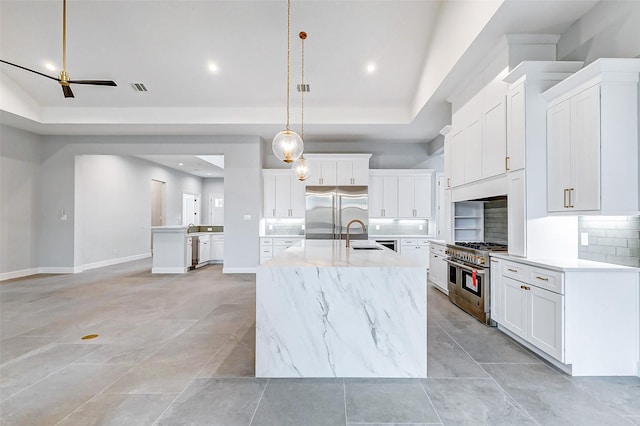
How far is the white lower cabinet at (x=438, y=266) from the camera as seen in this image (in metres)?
4.99

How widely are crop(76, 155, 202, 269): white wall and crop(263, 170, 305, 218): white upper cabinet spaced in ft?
14.5

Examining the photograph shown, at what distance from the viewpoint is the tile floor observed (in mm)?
1871

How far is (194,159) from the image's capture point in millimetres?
8984

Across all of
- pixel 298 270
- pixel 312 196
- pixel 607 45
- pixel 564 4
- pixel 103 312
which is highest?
pixel 564 4

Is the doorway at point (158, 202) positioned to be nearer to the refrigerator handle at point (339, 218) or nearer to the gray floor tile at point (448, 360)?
the refrigerator handle at point (339, 218)

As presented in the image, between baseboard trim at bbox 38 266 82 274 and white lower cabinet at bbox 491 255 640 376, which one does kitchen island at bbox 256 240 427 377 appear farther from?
baseboard trim at bbox 38 266 82 274

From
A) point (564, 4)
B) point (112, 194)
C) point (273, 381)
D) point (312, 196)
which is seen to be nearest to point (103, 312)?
point (273, 381)

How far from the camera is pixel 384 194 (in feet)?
23.1

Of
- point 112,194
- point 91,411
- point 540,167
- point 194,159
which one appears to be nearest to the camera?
point 91,411

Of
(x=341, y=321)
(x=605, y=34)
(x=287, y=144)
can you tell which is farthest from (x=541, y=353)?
(x=287, y=144)

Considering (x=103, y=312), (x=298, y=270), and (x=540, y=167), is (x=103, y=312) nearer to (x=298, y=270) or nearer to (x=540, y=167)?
(x=298, y=270)

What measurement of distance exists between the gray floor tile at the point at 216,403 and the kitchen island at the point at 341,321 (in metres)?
0.21

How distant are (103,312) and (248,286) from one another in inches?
84.8

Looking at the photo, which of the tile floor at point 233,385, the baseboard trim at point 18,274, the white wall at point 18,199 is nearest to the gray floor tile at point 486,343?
the tile floor at point 233,385
